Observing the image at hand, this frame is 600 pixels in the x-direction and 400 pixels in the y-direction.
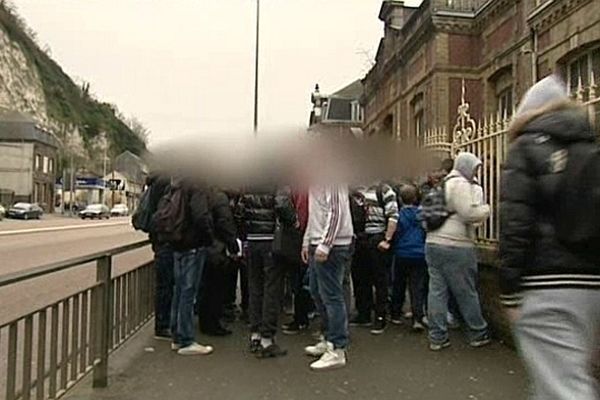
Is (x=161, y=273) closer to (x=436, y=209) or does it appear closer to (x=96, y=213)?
(x=436, y=209)

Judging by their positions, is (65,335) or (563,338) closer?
A: (563,338)

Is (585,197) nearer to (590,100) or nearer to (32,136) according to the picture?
(590,100)

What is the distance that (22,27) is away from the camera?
10900 cm

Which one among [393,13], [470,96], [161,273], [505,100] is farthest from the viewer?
[393,13]

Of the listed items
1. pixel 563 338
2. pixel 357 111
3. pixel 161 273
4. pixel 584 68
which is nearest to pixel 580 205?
pixel 563 338

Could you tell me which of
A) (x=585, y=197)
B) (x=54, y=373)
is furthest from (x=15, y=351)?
(x=585, y=197)

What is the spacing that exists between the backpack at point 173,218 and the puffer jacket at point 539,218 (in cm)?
386

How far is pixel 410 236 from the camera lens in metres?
7.66

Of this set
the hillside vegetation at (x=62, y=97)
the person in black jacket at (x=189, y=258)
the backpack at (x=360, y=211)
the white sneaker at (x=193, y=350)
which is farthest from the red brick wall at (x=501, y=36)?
the hillside vegetation at (x=62, y=97)

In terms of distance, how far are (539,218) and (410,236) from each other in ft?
15.7

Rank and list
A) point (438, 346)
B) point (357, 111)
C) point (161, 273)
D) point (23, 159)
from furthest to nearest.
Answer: point (23, 159) < point (357, 111) < point (161, 273) < point (438, 346)

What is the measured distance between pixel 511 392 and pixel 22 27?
116355mm

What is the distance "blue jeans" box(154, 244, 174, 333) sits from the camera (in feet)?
23.3

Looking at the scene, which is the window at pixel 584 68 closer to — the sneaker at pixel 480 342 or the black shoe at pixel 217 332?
the sneaker at pixel 480 342
